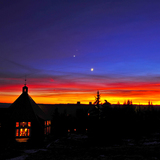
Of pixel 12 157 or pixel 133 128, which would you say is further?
pixel 133 128

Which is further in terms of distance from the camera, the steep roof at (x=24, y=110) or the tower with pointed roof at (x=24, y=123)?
the steep roof at (x=24, y=110)

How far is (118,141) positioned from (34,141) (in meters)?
15.6

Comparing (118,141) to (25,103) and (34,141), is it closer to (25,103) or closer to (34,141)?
(34,141)

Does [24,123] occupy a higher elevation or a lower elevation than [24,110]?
lower

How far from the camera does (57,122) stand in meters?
50.3

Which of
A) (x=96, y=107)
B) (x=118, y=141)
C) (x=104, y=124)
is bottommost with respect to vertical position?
(x=118, y=141)

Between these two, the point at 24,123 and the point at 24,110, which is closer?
the point at 24,123

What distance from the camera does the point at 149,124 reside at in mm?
60344

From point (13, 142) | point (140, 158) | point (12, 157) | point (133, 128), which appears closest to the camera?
point (140, 158)

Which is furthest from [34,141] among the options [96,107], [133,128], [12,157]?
[133,128]

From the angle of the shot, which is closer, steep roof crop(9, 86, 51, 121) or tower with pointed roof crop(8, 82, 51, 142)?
tower with pointed roof crop(8, 82, 51, 142)

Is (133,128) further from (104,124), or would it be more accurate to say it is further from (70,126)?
(70,126)

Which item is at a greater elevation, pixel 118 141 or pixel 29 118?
pixel 29 118

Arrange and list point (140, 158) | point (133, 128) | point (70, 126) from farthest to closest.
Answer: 1. point (70, 126)
2. point (133, 128)
3. point (140, 158)
